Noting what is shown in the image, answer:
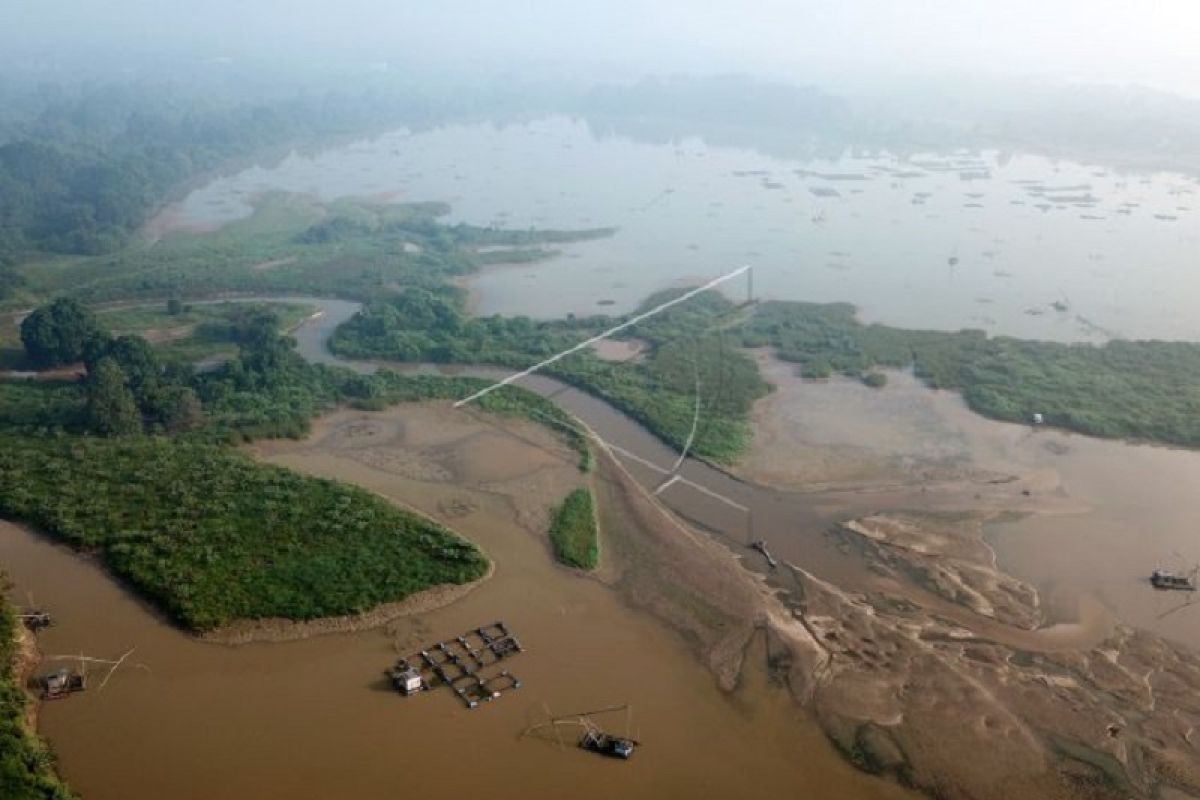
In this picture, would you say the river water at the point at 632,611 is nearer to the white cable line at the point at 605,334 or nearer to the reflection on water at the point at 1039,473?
the reflection on water at the point at 1039,473

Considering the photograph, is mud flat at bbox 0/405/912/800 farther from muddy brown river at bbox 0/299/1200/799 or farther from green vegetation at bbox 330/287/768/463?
green vegetation at bbox 330/287/768/463

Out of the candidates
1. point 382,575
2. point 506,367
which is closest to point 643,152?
point 506,367

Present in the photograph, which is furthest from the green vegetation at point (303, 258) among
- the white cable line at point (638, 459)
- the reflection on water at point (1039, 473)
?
the reflection on water at point (1039, 473)

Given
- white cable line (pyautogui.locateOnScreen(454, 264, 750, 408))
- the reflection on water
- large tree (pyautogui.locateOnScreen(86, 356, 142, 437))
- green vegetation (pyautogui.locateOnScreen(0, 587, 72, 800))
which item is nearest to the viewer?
green vegetation (pyautogui.locateOnScreen(0, 587, 72, 800))

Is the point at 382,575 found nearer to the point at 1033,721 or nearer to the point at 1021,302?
the point at 1033,721

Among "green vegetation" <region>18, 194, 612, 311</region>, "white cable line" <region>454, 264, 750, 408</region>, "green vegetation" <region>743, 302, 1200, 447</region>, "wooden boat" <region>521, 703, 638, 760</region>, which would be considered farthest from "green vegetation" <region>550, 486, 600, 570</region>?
"green vegetation" <region>18, 194, 612, 311</region>

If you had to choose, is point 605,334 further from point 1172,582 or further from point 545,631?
point 1172,582

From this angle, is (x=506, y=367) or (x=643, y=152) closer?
(x=506, y=367)
